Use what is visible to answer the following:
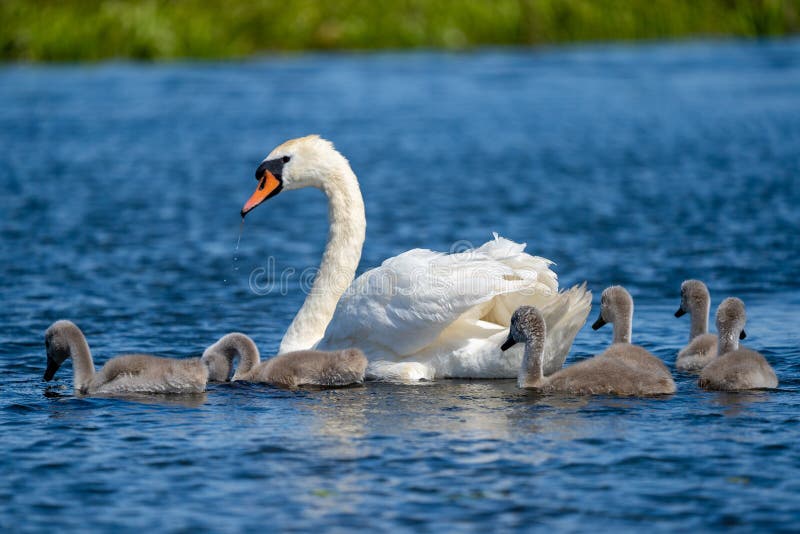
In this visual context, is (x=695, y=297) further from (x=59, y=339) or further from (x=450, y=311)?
(x=59, y=339)

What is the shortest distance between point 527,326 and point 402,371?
1.10 m

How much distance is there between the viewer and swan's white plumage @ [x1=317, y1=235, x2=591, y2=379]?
31.5 ft

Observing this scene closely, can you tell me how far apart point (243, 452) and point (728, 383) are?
3.42 metres

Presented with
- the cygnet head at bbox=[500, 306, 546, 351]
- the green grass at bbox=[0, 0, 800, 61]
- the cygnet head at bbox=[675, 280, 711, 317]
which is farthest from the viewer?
the green grass at bbox=[0, 0, 800, 61]

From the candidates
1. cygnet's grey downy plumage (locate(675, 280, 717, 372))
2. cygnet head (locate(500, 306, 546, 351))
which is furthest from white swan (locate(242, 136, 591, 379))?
cygnet's grey downy plumage (locate(675, 280, 717, 372))

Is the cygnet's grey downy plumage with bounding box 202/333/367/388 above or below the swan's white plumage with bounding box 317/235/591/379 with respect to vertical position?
below

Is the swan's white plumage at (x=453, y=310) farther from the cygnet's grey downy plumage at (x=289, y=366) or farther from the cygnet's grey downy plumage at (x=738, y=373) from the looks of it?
the cygnet's grey downy plumage at (x=738, y=373)

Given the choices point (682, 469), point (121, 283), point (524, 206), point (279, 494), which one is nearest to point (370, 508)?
point (279, 494)

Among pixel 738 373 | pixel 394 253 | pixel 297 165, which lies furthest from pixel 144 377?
pixel 394 253

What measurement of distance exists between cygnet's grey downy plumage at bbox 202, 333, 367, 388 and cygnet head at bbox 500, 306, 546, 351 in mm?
1171

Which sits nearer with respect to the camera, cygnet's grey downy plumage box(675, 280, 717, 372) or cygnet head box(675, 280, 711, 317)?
cygnet's grey downy plumage box(675, 280, 717, 372)

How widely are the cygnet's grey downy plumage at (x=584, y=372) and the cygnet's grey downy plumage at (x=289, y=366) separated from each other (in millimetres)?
1150

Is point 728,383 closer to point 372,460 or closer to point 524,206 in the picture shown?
point 372,460

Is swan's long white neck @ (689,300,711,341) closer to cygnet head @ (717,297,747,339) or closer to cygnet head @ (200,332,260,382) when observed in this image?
cygnet head @ (717,297,747,339)
